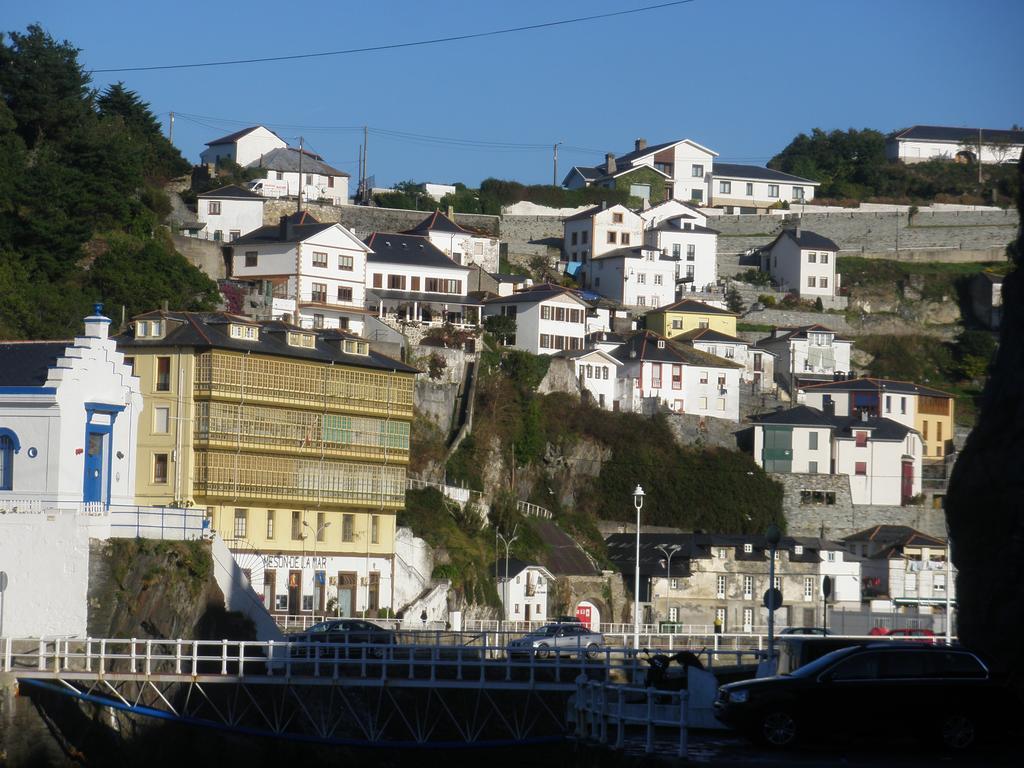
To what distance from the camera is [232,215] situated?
96688mm

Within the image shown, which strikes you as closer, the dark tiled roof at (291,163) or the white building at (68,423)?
the white building at (68,423)

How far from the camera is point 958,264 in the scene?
385 ft

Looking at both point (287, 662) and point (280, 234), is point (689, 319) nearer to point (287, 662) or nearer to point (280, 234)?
point (280, 234)

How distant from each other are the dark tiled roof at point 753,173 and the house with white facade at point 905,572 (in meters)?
55.0

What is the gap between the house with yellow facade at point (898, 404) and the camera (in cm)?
9762

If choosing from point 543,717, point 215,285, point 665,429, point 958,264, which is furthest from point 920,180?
point 543,717

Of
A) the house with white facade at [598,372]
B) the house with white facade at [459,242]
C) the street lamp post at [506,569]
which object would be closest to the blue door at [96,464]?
the street lamp post at [506,569]

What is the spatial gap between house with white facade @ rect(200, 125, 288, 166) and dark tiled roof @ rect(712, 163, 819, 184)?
1475 inches

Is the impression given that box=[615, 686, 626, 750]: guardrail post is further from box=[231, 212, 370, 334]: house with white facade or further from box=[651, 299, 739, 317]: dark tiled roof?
box=[651, 299, 739, 317]: dark tiled roof

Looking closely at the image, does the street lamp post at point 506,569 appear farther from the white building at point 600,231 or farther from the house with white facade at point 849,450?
the white building at point 600,231

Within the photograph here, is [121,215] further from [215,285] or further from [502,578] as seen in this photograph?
[502,578]

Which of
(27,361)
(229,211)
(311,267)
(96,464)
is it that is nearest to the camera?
(96,464)

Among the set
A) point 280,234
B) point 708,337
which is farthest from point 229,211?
point 708,337

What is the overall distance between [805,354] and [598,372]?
17.9 m
